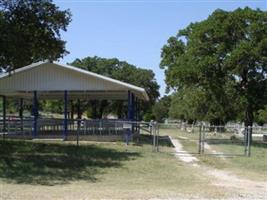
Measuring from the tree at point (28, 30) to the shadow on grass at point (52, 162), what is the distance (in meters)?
3.94

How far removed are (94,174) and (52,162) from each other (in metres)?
3.20

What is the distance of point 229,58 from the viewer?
36031 mm

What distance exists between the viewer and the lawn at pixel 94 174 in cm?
1327

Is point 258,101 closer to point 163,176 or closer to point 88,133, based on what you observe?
point 88,133

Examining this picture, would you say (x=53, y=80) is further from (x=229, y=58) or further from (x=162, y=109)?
(x=162, y=109)

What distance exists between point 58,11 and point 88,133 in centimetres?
1171

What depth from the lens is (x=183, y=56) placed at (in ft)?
127

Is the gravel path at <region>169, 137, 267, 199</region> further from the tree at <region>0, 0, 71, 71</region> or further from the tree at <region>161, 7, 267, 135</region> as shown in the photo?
the tree at <region>161, 7, 267, 135</region>

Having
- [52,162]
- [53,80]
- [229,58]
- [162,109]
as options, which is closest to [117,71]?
[162,109]

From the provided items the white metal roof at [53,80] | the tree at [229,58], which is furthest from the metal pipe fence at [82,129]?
the tree at [229,58]

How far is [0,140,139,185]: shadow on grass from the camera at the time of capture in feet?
53.9

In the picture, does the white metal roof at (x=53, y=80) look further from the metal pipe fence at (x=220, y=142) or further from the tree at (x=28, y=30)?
the tree at (x=28, y=30)

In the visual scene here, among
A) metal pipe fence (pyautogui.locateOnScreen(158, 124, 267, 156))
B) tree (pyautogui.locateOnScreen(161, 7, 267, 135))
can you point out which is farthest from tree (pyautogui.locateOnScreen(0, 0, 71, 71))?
tree (pyautogui.locateOnScreen(161, 7, 267, 135))

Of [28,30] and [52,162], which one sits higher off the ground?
[28,30]
